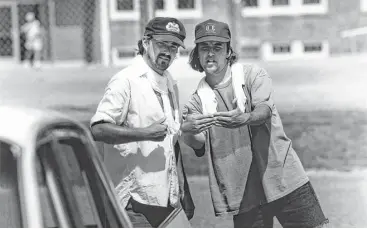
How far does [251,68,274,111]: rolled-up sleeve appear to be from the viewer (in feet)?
7.47

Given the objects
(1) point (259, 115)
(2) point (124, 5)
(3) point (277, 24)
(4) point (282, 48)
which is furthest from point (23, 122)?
(3) point (277, 24)

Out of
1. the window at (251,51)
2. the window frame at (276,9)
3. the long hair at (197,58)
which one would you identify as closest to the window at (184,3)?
the window at (251,51)

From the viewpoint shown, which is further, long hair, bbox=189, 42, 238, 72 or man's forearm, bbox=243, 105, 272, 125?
long hair, bbox=189, 42, 238, 72

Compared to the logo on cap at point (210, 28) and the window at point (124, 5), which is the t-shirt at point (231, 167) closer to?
the logo on cap at point (210, 28)

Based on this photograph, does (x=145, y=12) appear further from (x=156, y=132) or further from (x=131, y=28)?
(x=131, y=28)

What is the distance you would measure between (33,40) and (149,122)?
9759 millimetres

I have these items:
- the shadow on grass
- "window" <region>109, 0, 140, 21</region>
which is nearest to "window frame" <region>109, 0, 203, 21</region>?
"window" <region>109, 0, 140, 21</region>

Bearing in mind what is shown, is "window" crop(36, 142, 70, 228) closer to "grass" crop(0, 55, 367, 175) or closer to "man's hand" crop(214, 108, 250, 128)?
"man's hand" crop(214, 108, 250, 128)

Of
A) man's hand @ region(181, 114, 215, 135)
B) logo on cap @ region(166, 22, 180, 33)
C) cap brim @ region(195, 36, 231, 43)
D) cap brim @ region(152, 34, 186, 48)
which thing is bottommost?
man's hand @ region(181, 114, 215, 135)

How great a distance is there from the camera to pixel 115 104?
213cm

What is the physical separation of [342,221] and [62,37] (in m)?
9.32

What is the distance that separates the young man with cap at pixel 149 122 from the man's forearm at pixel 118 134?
82 millimetres

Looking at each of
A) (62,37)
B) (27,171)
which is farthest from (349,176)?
(62,37)

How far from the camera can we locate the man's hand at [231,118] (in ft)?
7.08
